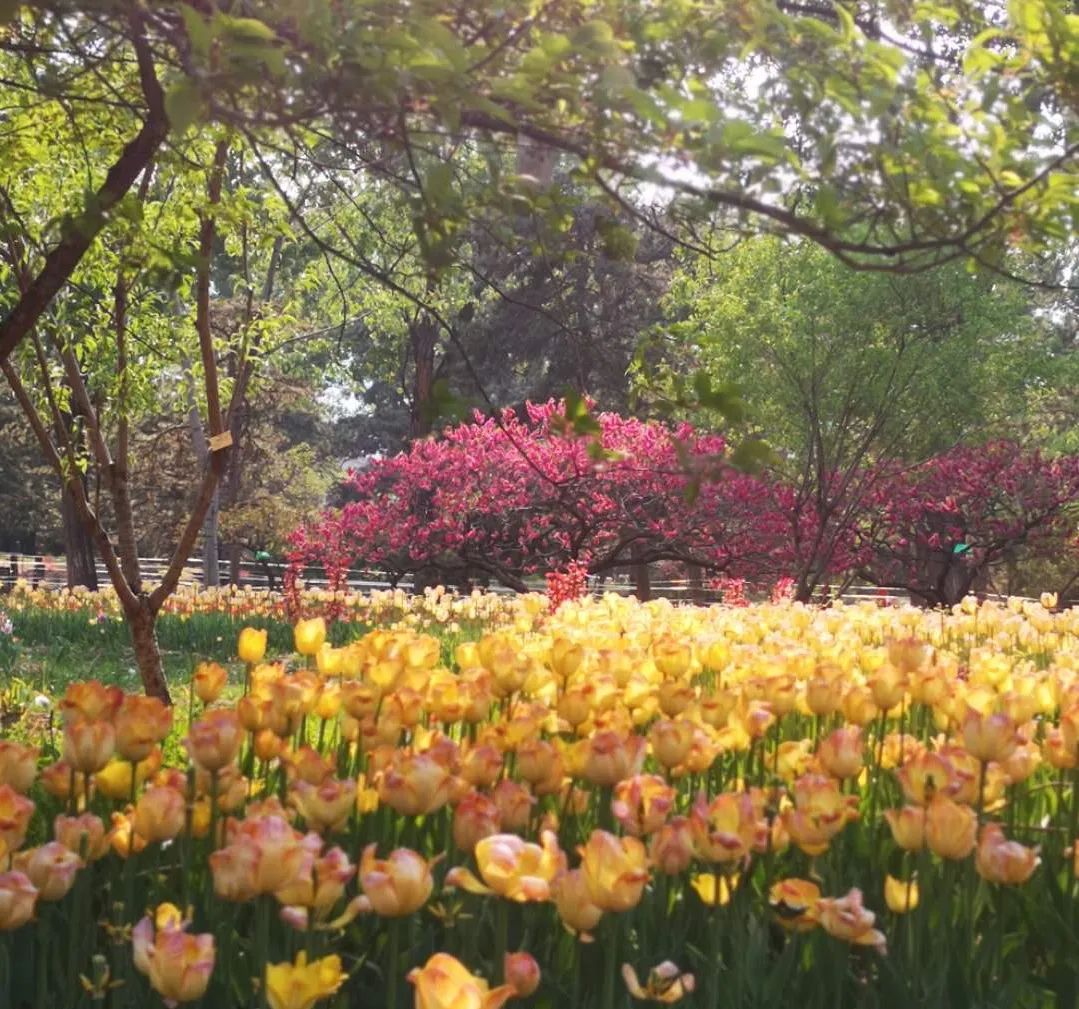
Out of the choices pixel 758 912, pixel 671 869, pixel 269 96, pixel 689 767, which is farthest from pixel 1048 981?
pixel 269 96

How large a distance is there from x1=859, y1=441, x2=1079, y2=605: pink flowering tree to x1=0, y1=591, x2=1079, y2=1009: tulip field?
14.5 meters

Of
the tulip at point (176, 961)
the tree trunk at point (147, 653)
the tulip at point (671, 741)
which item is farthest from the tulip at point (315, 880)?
the tree trunk at point (147, 653)

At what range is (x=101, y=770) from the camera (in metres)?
2.22

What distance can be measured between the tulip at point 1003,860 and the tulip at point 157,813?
120 cm

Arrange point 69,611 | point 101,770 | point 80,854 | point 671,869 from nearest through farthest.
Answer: point 671,869
point 80,854
point 101,770
point 69,611

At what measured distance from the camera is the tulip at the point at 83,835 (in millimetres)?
1943

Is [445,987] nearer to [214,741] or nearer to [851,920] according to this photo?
[851,920]

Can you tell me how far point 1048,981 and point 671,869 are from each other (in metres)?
0.90

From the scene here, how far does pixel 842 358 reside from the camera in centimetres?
1516

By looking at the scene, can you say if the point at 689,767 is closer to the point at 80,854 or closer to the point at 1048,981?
the point at 1048,981

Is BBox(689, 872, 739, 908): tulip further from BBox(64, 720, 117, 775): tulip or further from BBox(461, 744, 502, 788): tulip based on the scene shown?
BBox(64, 720, 117, 775): tulip

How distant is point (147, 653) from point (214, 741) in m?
3.52

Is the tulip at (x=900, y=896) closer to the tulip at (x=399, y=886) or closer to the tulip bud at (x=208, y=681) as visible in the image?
the tulip at (x=399, y=886)

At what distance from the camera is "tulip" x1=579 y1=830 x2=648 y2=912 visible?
157 centimetres
